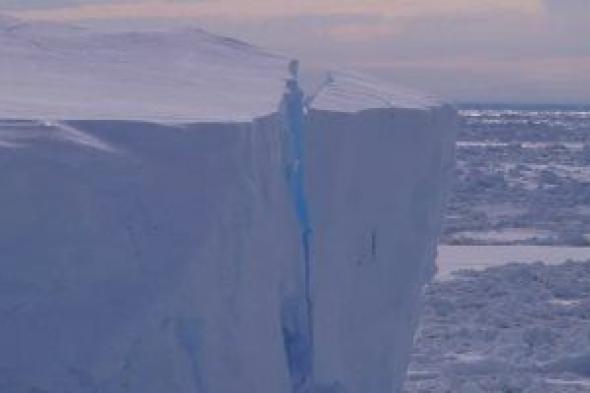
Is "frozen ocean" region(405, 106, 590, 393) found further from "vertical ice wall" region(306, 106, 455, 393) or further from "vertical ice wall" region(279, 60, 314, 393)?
"vertical ice wall" region(279, 60, 314, 393)

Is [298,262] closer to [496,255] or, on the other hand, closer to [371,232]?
[371,232]

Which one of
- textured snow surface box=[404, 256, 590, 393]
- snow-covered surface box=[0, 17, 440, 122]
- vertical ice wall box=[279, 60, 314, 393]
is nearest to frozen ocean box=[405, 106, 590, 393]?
textured snow surface box=[404, 256, 590, 393]

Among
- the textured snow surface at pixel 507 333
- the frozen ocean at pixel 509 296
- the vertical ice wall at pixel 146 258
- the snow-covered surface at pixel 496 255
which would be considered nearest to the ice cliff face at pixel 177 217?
the vertical ice wall at pixel 146 258

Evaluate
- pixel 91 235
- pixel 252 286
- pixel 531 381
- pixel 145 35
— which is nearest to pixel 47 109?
pixel 91 235

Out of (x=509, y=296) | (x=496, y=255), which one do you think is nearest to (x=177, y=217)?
(x=509, y=296)

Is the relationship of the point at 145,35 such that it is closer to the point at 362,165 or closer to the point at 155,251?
the point at 362,165
